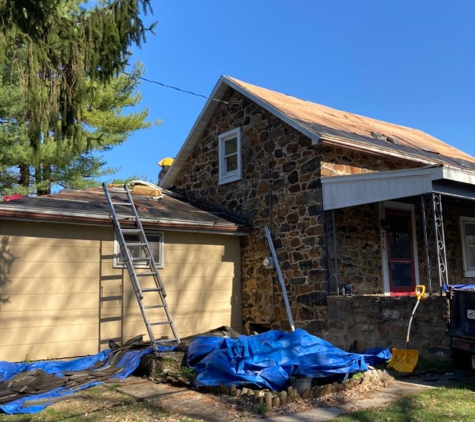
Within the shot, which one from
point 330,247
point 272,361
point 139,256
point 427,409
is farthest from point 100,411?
point 330,247

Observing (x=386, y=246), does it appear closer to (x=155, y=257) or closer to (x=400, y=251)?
(x=400, y=251)

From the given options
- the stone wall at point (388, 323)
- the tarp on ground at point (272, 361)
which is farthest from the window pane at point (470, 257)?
the tarp on ground at point (272, 361)

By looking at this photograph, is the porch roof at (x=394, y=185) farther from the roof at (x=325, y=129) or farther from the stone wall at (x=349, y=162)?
the roof at (x=325, y=129)

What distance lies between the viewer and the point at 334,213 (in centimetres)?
1034

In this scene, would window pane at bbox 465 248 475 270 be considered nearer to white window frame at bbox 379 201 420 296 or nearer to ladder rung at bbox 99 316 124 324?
white window frame at bbox 379 201 420 296

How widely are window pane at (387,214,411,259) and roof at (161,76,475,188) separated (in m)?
1.43

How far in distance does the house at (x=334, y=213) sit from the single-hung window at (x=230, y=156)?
28 mm

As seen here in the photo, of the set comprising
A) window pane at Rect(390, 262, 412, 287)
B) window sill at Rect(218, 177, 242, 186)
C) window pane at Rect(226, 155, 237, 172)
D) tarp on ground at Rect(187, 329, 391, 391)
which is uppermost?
window pane at Rect(226, 155, 237, 172)

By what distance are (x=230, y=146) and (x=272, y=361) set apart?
7865 mm

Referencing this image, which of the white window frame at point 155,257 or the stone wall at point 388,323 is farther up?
the white window frame at point 155,257

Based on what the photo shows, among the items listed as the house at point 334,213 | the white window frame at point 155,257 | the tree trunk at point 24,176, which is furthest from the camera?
the tree trunk at point 24,176

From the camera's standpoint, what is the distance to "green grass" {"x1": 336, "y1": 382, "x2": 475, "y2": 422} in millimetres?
5246

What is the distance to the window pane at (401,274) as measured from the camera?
1144 cm

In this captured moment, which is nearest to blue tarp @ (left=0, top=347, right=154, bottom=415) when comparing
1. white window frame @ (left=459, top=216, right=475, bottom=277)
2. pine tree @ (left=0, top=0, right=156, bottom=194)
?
pine tree @ (left=0, top=0, right=156, bottom=194)
